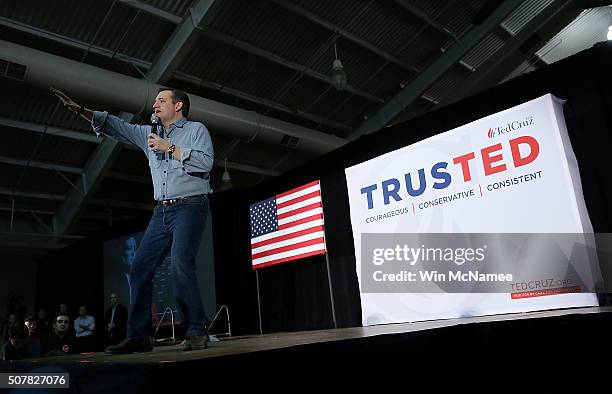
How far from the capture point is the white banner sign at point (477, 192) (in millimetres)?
3365

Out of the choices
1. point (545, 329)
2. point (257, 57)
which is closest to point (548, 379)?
point (545, 329)

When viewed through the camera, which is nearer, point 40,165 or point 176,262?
point 176,262

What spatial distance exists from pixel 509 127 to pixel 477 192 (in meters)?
0.61

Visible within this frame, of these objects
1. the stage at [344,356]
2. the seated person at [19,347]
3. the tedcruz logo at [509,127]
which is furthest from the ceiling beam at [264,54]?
the stage at [344,356]

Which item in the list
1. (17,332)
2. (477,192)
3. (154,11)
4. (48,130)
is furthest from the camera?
(48,130)

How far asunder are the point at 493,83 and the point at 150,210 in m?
6.76

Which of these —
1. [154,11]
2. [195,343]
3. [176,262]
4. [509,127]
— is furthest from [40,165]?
[509,127]

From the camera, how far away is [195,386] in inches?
36.8

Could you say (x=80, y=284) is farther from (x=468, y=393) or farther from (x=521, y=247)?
(x=468, y=393)

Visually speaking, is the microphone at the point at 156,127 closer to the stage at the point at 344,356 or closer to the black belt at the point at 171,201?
the black belt at the point at 171,201

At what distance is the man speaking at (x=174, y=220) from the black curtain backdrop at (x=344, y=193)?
3271 millimetres

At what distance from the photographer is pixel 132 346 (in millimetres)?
1664

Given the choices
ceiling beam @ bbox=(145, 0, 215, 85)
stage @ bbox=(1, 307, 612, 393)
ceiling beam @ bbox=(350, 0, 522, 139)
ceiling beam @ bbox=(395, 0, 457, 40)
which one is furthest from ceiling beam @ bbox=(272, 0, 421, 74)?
stage @ bbox=(1, 307, 612, 393)

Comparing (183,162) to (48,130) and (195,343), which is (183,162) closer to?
(195,343)
